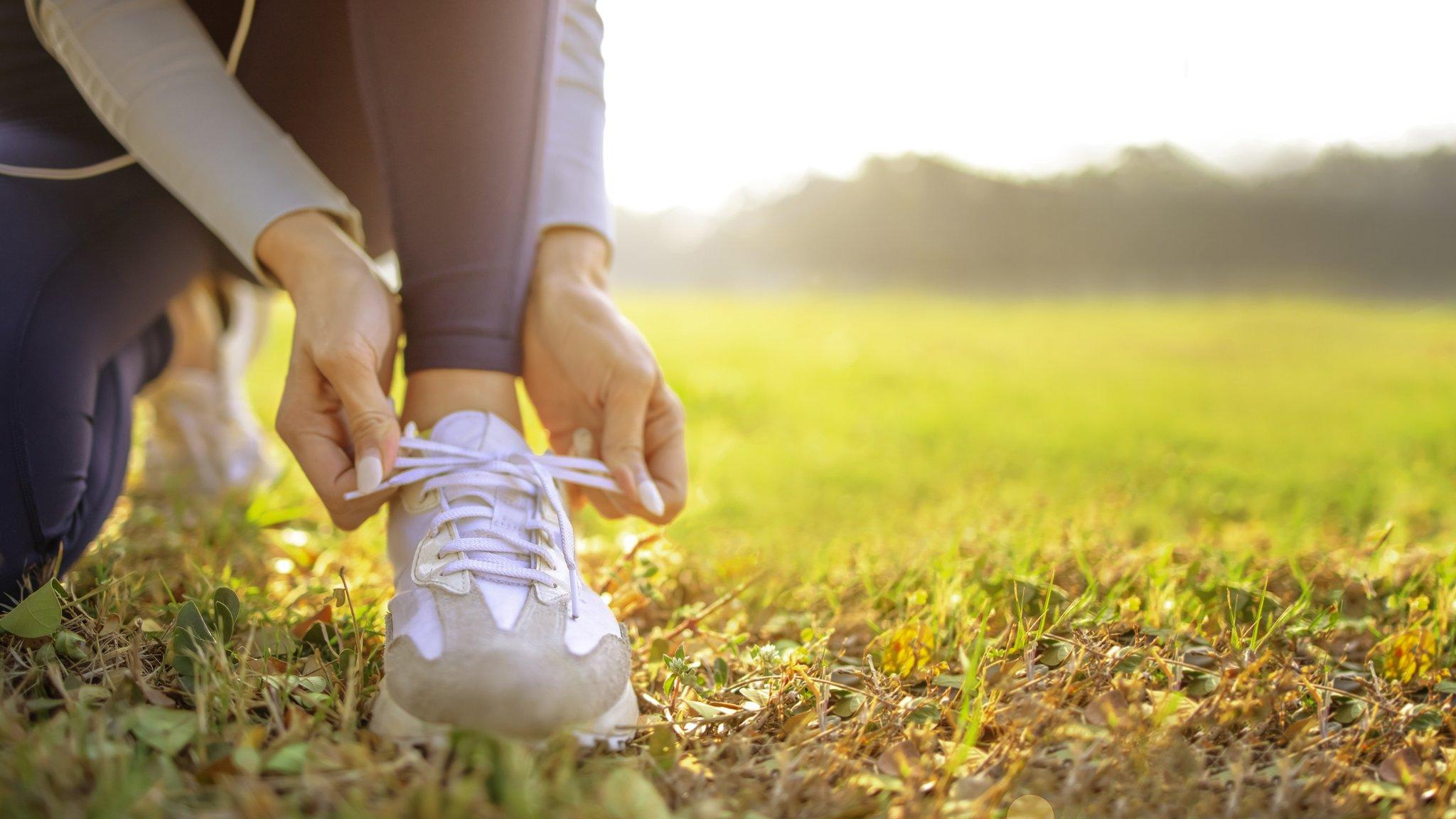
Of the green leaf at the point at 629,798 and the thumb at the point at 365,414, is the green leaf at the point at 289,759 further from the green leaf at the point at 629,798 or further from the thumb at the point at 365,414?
the thumb at the point at 365,414

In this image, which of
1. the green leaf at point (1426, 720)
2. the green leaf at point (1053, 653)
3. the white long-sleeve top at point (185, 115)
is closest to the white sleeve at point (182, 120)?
the white long-sleeve top at point (185, 115)

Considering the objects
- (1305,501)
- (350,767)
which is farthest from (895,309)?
(350,767)

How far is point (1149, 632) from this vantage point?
1.10 metres

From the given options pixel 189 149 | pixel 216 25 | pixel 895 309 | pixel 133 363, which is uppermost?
pixel 216 25

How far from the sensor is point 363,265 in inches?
48.7

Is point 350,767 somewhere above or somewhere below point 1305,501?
above

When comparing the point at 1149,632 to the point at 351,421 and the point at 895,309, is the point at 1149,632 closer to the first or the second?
the point at 351,421

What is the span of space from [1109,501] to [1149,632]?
0.98 m

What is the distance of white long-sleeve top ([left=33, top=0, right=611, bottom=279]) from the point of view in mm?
1234

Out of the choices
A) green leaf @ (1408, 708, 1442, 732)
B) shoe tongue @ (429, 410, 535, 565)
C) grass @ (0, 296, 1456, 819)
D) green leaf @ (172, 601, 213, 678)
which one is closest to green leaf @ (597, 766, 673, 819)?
grass @ (0, 296, 1456, 819)

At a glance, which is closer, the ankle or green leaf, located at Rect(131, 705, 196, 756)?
green leaf, located at Rect(131, 705, 196, 756)

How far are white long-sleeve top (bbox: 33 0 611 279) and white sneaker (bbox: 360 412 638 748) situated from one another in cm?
39

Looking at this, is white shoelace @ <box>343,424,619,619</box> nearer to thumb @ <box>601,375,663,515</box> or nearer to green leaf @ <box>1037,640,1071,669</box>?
thumb @ <box>601,375,663,515</box>

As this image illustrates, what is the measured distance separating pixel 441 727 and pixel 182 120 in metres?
0.92
